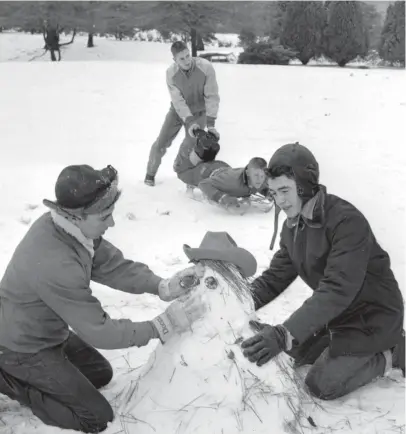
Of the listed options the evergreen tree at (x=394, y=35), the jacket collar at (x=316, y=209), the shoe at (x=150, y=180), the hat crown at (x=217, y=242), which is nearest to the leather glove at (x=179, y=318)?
the hat crown at (x=217, y=242)

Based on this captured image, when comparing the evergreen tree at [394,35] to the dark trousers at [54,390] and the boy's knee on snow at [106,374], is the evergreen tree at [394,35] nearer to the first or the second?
the boy's knee on snow at [106,374]

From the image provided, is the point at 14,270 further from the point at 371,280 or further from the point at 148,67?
the point at 148,67

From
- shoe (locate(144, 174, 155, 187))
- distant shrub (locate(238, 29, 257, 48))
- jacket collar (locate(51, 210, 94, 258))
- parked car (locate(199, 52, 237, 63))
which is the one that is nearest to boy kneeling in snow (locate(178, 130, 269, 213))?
shoe (locate(144, 174, 155, 187))

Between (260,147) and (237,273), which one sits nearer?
(237,273)

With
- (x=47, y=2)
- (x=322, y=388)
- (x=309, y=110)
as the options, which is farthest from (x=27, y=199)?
(x=47, y=2)

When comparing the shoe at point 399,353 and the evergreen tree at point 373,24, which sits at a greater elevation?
the evergreen tree at point 373,24

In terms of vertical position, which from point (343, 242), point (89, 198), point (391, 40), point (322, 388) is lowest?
point (322, 388)

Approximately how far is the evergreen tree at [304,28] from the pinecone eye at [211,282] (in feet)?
53.8

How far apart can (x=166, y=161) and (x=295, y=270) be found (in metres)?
5.86

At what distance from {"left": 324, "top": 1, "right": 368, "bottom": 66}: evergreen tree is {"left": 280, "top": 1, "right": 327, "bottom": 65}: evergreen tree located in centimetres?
26

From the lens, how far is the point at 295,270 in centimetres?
334

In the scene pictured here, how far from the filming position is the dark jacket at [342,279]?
9.34 ft

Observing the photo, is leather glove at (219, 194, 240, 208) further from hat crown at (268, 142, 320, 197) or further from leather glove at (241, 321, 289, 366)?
leather glove at (241, 321, 289, 366)

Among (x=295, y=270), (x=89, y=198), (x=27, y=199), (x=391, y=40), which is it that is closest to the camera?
(x=89, y=198)
